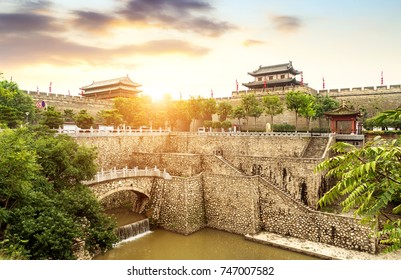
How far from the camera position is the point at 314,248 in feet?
45.3

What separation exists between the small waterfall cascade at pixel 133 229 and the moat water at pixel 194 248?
31cm

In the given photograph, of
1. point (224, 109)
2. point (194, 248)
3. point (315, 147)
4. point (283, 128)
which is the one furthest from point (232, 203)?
point (224, 109)

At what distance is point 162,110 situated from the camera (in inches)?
1081

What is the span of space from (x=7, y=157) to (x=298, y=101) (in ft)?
68.4

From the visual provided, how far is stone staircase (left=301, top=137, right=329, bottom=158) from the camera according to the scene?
19.8m

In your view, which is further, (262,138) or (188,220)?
(262,138)

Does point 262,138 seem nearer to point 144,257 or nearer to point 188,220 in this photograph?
point 188,220

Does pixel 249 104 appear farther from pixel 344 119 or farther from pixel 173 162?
pixel 173 162

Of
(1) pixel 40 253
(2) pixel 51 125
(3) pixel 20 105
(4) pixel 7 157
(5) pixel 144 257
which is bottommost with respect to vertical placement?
(5) pixel 144 257

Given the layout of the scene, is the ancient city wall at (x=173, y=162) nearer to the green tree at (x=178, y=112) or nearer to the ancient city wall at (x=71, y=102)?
the green tree at (x=178, y=112)

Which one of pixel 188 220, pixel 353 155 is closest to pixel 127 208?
pixel 188 220
